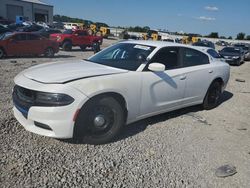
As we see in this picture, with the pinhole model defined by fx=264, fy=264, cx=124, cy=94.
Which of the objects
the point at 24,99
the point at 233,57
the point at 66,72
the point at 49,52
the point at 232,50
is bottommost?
the point at 49,52

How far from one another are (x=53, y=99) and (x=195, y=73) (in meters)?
3.07

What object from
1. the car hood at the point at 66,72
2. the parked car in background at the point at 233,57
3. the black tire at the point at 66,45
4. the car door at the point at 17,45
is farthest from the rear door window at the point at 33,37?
the parked car in background at the point at 233,57

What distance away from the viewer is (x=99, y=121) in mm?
3840

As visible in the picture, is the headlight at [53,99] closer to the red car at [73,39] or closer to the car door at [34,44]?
the car door at [34,44]

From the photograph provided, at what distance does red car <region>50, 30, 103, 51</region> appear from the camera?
19.9 metres

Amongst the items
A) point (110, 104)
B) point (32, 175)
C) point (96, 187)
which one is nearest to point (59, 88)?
point (110, 104)

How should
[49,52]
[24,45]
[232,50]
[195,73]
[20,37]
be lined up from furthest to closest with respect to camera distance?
1. [232,50]
2. [49,52]
3. [24,45]
4. [20,37]
5. [195,73]

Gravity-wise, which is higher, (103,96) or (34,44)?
(103,96)

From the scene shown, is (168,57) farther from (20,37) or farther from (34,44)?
(34,44)

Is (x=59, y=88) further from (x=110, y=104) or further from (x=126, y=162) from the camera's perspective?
(x=126, y=162)

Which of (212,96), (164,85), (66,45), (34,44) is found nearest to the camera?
(164,85)

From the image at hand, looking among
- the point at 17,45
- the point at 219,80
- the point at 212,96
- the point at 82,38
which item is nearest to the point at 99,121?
the point at 212,96

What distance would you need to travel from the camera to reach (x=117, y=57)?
4.81 meters

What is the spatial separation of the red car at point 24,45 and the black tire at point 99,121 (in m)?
11.1
